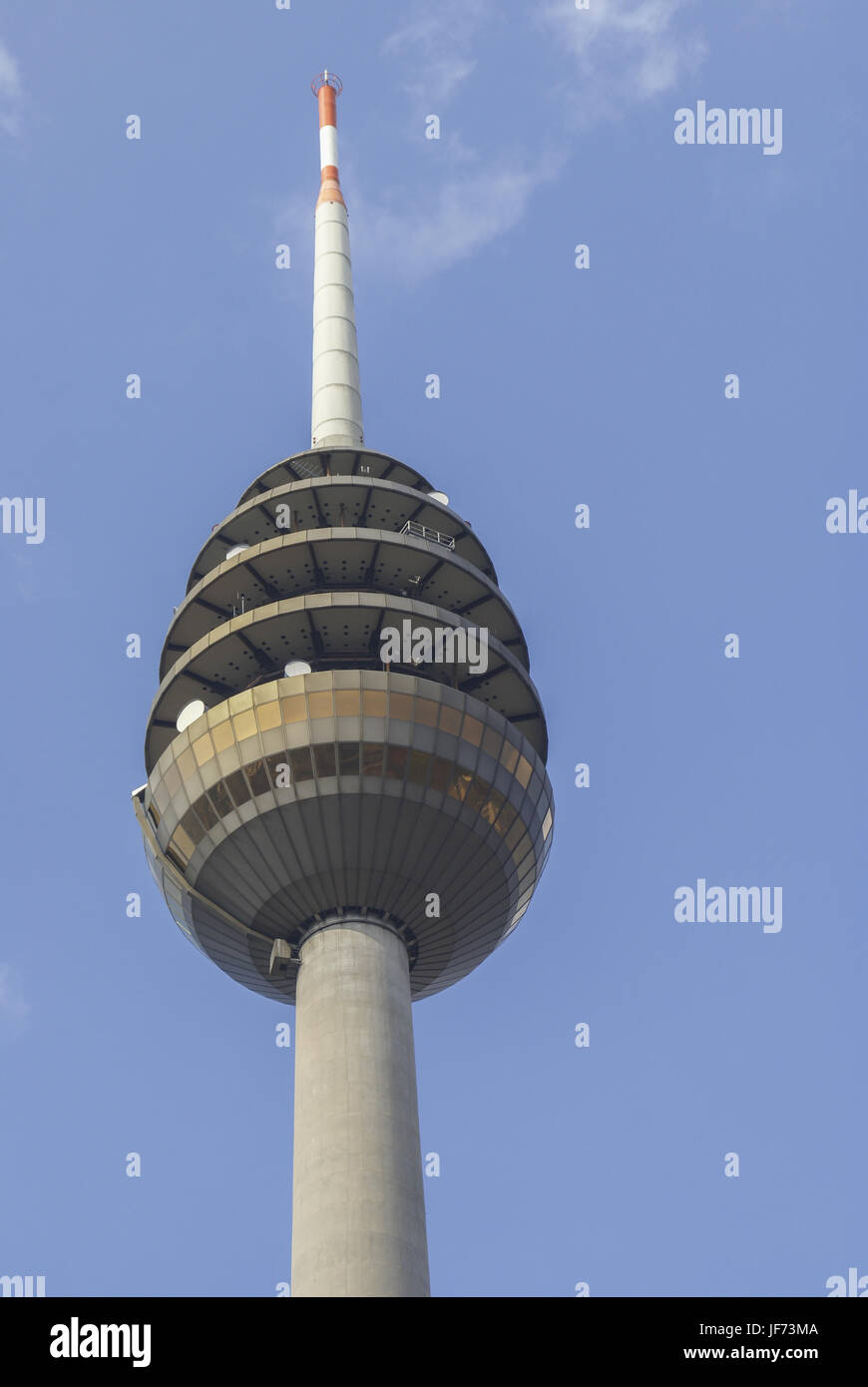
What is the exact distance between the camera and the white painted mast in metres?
79.1

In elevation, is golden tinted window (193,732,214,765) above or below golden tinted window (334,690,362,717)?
below

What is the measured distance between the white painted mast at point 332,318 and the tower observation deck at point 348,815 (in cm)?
1305

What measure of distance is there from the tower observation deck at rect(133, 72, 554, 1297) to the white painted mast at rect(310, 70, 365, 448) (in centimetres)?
1305

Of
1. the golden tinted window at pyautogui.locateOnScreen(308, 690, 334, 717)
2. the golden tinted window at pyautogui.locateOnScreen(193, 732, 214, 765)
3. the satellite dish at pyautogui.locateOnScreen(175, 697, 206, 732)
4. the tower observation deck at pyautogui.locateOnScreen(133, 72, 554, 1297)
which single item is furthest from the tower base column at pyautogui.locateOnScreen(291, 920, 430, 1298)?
the satellite dish at pyautogui.locateOnScreen(175, 697, 206, 732)

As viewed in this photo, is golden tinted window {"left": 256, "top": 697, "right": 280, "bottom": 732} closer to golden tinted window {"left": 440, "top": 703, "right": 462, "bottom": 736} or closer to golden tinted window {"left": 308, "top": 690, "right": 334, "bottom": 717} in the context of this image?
golden tinted window {"left": 308, "top": 690, "right": 334, "bottom": 717}

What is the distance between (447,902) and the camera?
57250 mm

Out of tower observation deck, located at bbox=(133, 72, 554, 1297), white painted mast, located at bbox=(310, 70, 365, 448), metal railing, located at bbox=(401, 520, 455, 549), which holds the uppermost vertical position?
white painted mast, located at bbox=(310, 70, 365, 448)

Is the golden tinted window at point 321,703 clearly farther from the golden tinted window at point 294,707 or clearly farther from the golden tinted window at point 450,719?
the golden tinted window at point 450,719

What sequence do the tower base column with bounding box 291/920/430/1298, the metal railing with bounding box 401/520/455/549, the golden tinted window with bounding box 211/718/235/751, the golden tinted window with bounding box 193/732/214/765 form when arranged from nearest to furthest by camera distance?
the tower base column with bounding box 291/920/430/1298
the golden tinted window with bounding box 211/718/235/751
the golden tinted window with bounding box 193/732/214/765
the metal railing with bounding box 401/520/455/549

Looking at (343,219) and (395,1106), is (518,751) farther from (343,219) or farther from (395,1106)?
(343,219)

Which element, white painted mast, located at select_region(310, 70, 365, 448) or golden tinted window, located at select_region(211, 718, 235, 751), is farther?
white painted mast, located at select_region(310, 70, 365, 448)
